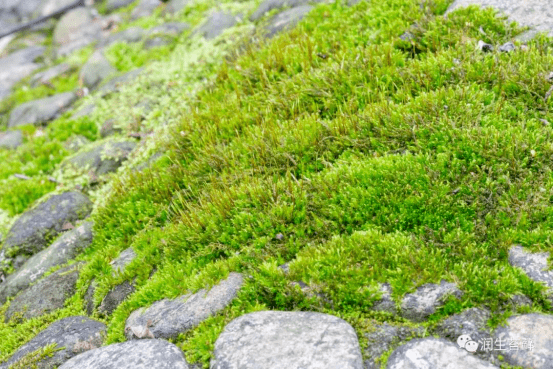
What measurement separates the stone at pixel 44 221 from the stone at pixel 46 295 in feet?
3.07

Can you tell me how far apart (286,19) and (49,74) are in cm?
610

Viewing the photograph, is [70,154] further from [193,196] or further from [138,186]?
[193,196]

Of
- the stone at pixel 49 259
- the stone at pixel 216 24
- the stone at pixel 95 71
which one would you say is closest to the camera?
the stone at pixel 49 259

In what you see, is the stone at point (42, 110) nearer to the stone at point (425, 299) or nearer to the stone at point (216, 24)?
the stone at point (216, 24)

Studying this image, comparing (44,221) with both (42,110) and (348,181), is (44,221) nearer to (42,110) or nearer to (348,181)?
(42,110)

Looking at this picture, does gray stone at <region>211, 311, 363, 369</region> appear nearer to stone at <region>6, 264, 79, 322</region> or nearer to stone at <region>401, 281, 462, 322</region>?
stone at <region>401, 281, 462, 322</region>

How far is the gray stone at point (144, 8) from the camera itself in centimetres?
1147

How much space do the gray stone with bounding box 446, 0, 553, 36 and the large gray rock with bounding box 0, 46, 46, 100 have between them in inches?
403

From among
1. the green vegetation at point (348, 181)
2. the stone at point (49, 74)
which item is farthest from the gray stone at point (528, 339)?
the stone at point (49, 74)

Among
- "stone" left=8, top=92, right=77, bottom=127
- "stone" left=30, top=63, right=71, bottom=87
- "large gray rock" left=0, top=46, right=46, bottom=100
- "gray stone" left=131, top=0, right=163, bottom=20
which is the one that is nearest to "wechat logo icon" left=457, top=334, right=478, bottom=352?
"stone" left=8, top=92, right=77, bottom=127

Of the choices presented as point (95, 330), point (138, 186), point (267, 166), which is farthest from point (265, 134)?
point (95, 330)

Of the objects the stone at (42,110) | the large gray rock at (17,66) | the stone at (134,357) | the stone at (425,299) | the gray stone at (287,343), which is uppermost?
the large gray rock at (17,66)

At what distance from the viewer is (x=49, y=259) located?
5.64 meters

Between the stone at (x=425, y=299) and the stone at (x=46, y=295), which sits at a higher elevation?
the stone at (x=46, y=295)
